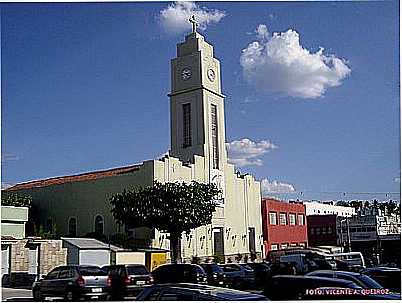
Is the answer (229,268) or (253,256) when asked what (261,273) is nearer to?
(229,268)

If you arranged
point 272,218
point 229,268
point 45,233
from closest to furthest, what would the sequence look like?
point 229,268 → point 45,233 → point 272,218

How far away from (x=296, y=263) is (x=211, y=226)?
5447 millimetres

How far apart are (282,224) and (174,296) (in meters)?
16.5

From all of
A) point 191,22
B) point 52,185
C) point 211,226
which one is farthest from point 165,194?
point 191,22

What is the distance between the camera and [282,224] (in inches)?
971

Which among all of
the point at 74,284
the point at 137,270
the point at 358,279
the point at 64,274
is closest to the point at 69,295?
the point at 74,284

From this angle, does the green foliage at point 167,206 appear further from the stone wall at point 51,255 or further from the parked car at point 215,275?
the parked car at point 215,275

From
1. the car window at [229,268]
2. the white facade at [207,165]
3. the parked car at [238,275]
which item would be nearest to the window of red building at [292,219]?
the white facade at [207,165]

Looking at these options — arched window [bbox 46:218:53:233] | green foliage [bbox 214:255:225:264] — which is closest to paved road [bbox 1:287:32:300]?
arched window [bbox 46:218:53:233]

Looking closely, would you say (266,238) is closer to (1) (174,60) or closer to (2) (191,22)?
(1) (174,60)

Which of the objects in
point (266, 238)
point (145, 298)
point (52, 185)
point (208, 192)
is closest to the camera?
point (145, 298)

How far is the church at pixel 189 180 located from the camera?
18.3m

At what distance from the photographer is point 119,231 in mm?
19281

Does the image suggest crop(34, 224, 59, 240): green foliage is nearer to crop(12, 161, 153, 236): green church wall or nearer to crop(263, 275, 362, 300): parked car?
crop(12, 161, 153, 236): green church wall
